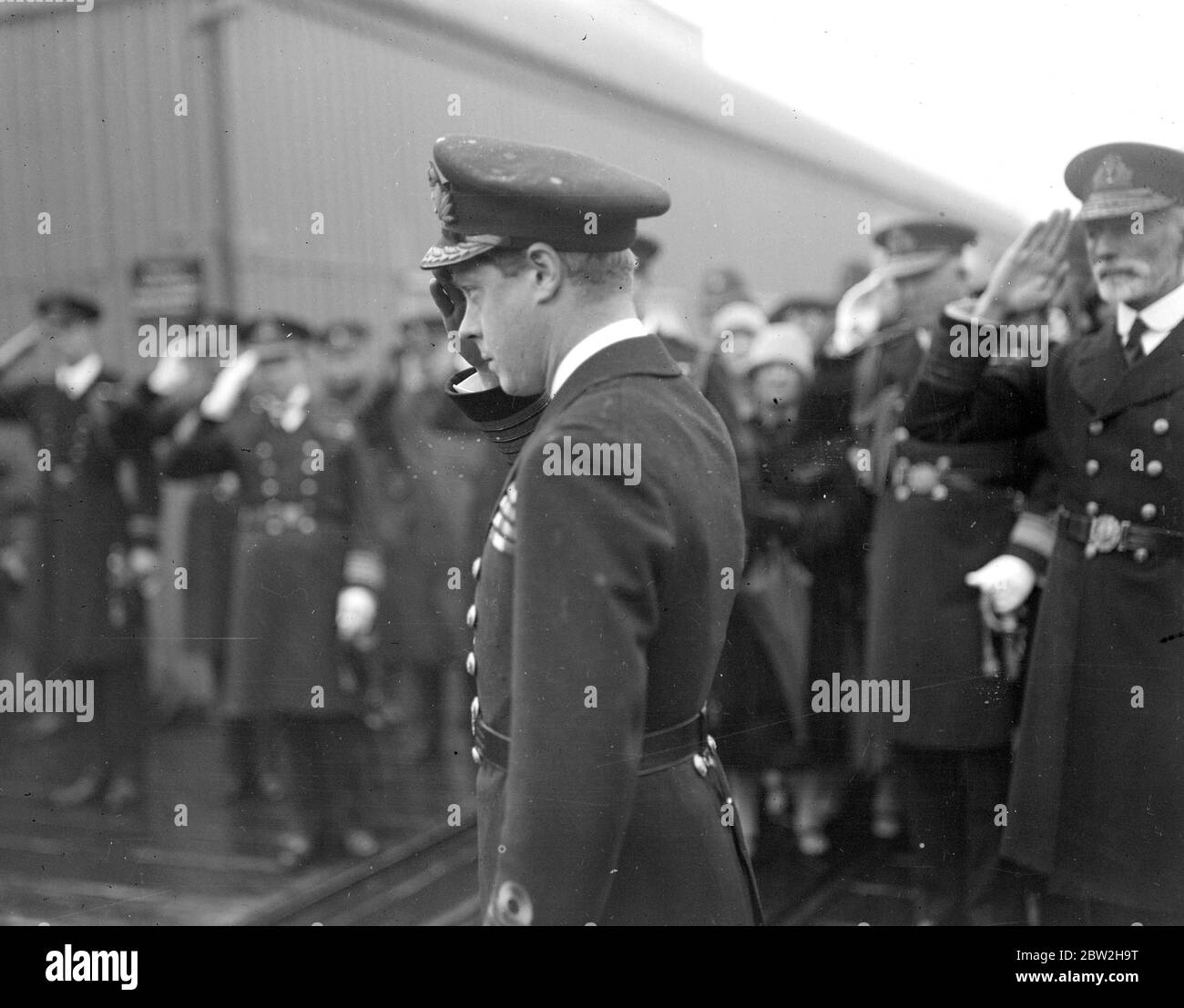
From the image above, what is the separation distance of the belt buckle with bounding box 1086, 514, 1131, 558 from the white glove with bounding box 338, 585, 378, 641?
1.35 metres

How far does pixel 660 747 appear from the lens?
1.51 metres

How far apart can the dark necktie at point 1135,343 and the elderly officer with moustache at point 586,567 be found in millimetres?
927

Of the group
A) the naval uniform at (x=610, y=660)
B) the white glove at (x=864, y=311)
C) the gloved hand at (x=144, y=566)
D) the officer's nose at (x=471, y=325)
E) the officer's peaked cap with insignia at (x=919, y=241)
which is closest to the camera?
the naval uniform at (x=610, y=660)

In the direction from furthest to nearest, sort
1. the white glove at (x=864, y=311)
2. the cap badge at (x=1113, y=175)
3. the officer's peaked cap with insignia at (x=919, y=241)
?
the white glove at (x=864, y=311) → the officer's peaked cap with insignia at (x=919, y=241) → the cap badge at (x=1113, y=175)

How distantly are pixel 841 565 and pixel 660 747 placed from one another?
994 mm

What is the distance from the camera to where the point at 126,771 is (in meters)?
2.32

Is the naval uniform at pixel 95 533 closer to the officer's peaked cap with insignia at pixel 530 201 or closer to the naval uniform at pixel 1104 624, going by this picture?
the officer's peaked cap with insignia at pixel 530 201

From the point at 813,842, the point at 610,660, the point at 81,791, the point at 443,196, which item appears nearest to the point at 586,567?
the point at 610,660

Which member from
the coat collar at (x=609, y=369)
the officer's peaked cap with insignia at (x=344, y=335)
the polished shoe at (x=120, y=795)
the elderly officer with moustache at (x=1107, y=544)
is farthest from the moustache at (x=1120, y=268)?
the polished shoe at (x=120, y=795)

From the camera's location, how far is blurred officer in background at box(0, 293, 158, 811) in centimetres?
233

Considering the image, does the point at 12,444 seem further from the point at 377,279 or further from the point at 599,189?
the point at 599,189

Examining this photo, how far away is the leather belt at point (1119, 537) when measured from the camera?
2.08m

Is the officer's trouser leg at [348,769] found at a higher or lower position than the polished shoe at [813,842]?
higher

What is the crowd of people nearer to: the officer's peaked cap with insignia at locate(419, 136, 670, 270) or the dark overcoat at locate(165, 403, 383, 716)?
the dark overcoat at locate(165, 403, 383, 716)
